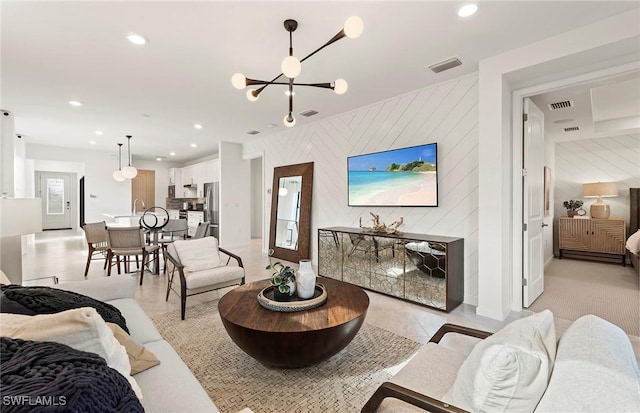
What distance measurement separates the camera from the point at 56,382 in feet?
2.39

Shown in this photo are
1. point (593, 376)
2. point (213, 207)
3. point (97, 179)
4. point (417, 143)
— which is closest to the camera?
point (593, 376)

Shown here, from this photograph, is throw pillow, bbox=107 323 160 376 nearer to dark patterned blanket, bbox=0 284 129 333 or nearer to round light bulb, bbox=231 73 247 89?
dark patterned blanket, bbox=0 284 129 333

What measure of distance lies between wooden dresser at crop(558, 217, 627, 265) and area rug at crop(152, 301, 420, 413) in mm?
5602

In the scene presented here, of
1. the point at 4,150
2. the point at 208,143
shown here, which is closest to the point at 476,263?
the point at 208,143

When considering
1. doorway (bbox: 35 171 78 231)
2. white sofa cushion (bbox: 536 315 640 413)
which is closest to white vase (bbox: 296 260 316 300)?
white sofa cushion (bbox: 536 315 640 413)

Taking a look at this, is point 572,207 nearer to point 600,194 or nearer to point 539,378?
point 600,194

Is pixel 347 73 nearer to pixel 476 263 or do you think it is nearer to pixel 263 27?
pixel 263 27

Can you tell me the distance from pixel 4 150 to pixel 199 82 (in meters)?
3.72

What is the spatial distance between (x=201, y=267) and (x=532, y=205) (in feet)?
13.3

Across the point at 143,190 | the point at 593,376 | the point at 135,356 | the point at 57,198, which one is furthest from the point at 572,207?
the point at 57,198

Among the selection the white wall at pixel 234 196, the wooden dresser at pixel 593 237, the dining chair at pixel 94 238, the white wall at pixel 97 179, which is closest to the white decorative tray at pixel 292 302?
the dining chair at pixel 94 238

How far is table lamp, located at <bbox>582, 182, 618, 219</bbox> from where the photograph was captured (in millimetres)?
5555

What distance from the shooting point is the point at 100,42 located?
8.79 feet

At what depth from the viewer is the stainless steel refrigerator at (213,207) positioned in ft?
24.6
